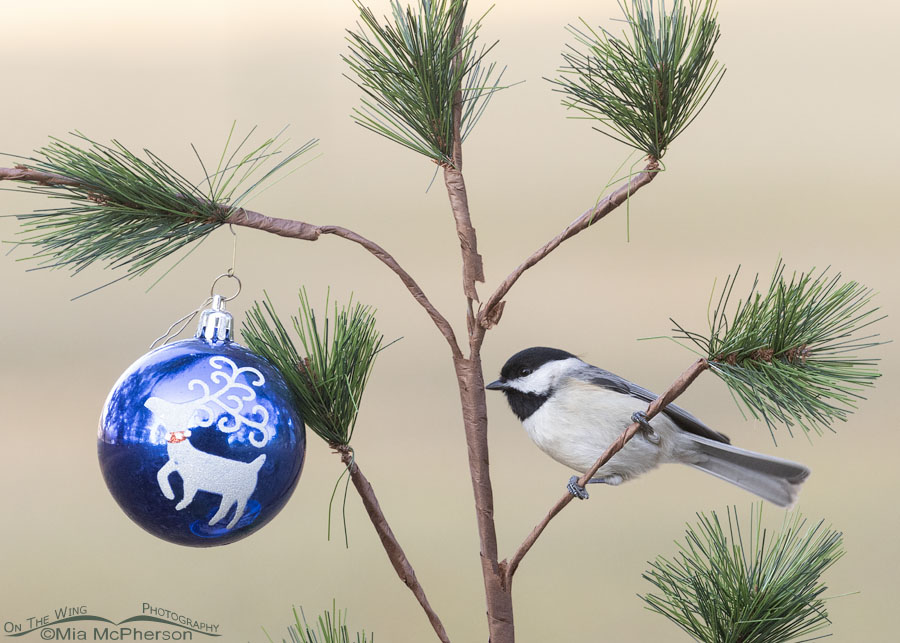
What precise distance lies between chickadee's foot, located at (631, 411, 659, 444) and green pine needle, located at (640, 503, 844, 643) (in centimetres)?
8

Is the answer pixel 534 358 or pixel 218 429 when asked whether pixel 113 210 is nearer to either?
pixel 218 429

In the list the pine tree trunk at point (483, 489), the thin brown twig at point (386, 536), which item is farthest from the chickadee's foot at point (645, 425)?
the thin brown twig at point (386, 536)

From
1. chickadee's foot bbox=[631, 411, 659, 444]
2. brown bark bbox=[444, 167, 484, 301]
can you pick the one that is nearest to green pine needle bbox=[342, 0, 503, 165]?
brown bark bbox=[444, 167, 484, 301]

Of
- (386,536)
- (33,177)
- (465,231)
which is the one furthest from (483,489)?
(33,177)

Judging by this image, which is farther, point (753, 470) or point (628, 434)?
point (753, 470)

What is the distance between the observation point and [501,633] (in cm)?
74

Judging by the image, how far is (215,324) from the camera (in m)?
0.67

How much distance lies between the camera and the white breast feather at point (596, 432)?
862 millimetres

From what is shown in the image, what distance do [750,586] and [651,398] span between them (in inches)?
12.1

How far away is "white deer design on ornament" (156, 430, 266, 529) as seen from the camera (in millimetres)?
584

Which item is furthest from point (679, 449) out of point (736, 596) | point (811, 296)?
point (811, 296)

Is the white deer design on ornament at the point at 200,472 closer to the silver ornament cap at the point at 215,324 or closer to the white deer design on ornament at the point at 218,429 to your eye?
the white deer design on ornament at the point at 218,429

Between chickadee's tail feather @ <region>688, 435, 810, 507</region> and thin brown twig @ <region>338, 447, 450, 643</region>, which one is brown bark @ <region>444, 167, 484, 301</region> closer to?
thin brown twig @ <region>338, 447, 450, 643</region>

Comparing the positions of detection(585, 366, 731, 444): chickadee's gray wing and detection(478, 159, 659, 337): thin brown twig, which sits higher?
detection(478, 159, 659, 337): thin brown twig
